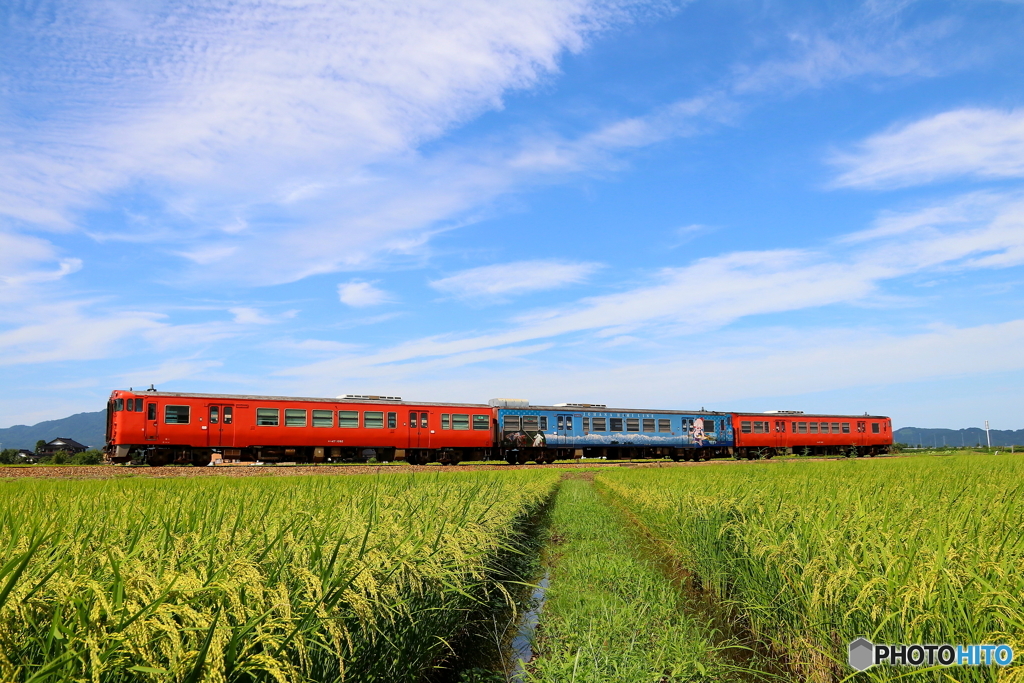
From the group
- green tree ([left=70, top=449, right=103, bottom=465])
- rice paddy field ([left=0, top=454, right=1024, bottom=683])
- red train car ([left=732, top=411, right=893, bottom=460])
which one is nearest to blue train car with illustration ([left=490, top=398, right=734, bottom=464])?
red train car ([left=732, top=411, right=893, bottom=460])

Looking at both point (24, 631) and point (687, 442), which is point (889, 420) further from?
point (24, 631)

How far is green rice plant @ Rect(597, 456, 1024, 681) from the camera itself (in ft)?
10.9

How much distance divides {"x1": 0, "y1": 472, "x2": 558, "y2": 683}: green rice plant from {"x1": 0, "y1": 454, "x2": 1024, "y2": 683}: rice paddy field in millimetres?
17

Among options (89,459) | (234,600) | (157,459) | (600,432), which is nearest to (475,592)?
(234,600)

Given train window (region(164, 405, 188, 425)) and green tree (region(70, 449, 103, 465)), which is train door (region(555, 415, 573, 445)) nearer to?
train window (region(164, 405, 188, 425))

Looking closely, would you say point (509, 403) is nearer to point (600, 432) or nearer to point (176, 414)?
point (600, 432)

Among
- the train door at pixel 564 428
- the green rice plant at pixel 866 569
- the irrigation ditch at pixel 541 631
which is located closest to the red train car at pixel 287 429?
the train door at pixel 564 428

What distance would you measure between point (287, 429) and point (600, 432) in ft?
47.8

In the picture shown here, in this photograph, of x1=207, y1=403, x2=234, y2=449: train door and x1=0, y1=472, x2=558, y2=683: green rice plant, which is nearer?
x1=0, y1=472, x2=558, y2=683: green rice plant

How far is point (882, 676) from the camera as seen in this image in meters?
3.45

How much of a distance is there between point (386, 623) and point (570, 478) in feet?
67.4

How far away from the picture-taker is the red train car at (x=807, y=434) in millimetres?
36438

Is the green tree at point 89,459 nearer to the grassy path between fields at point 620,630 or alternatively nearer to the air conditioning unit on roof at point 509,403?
the air conditioning unit on roof at point 509,403

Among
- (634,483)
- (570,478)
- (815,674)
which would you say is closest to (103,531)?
(815,674)
